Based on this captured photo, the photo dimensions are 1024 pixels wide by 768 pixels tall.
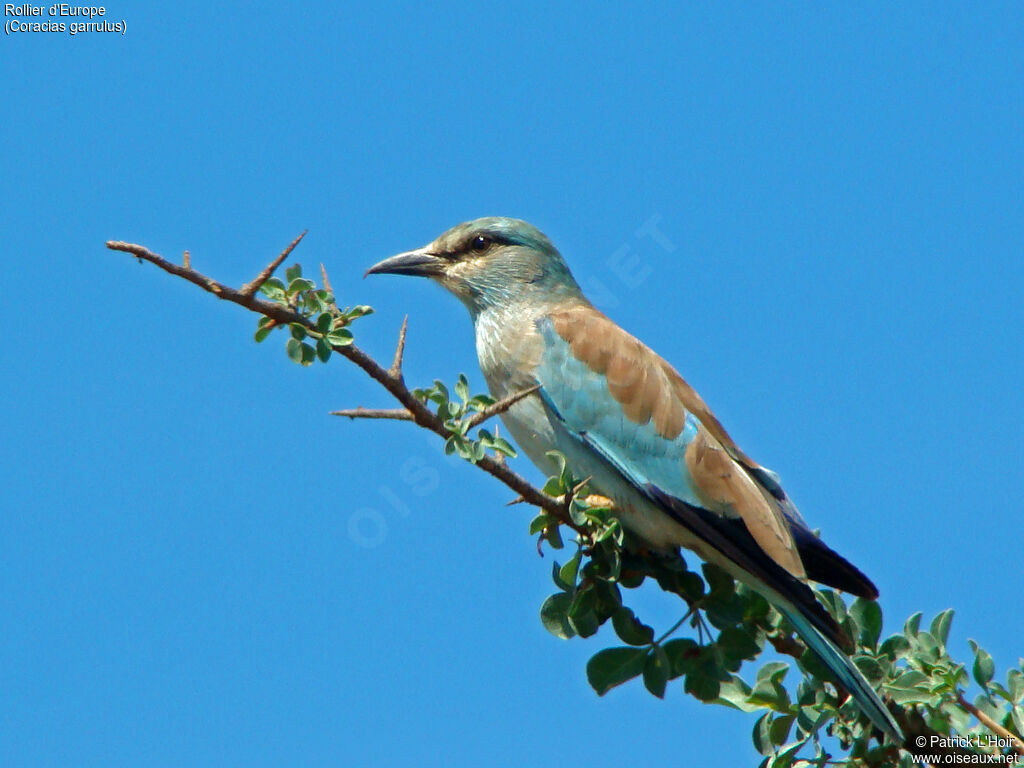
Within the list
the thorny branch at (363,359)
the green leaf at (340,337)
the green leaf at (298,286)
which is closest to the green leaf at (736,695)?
the thorny branch at (363,359)

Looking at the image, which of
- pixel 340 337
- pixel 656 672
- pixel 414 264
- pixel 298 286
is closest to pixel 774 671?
pixel 656 672

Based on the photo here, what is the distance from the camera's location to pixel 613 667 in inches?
156

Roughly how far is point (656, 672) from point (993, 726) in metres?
1.08

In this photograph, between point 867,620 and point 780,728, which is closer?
point 780,728

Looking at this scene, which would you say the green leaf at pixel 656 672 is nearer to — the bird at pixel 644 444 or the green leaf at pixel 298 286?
the bird at pixel 644 444

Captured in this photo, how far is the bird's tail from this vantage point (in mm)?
3576

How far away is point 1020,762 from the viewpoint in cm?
336

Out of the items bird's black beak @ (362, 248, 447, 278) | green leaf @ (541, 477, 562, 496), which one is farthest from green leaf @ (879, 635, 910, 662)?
bird's black beak @ (362, 248, 447, 278)

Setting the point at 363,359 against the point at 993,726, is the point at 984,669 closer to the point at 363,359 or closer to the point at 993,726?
the point at 993,726

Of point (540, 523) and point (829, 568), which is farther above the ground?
point (829, 568)

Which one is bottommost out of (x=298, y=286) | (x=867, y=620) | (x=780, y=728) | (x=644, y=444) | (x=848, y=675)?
(x=780, y=728)

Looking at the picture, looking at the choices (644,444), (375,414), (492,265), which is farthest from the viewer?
(492,265)

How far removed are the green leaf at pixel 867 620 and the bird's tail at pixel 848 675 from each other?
17 centimetres

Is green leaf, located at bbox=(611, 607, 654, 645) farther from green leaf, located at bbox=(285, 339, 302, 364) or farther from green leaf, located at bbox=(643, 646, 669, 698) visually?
green leaf, located at bbox=(285, 339, 302, 364)
